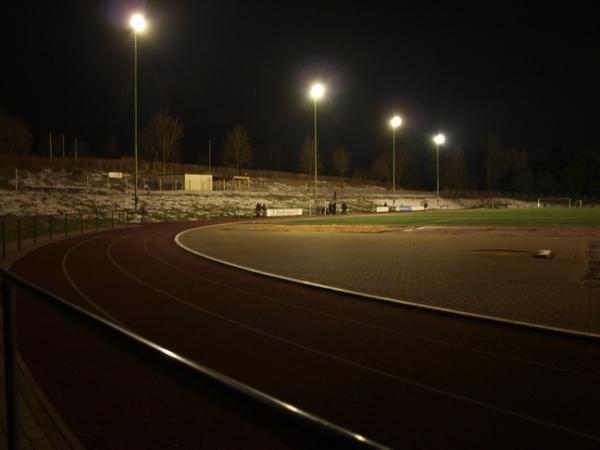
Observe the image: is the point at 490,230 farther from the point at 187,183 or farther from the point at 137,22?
the point at 187,183

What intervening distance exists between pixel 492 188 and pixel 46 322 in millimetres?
132699

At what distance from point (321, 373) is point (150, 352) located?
4.03 meters

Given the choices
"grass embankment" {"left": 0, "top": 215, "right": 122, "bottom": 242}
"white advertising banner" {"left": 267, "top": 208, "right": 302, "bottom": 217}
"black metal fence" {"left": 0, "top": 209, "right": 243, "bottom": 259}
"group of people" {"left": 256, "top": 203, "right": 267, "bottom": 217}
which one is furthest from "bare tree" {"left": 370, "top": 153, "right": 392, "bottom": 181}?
"grass embankment" {"left": 0, "top": 215, "right": 122, "bottom": 242}

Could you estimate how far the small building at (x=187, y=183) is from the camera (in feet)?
209

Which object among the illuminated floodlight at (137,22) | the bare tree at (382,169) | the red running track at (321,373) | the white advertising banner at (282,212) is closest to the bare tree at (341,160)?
the bare tree at (382,169)

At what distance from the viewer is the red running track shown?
4.10 meters

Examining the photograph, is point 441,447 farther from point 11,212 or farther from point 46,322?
point 11,212

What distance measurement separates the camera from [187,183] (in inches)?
2530

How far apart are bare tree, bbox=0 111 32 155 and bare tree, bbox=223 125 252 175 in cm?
3297

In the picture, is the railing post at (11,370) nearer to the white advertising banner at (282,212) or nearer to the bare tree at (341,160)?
the white advertising banner at (282,212)

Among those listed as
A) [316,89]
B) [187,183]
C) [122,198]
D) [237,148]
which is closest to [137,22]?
[316,89]

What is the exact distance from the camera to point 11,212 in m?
36.8

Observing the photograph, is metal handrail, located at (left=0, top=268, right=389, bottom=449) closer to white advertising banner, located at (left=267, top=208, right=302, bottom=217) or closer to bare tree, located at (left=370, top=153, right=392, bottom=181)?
white advertising banner, located at (left=267, top=208, right=302, bottom=217)

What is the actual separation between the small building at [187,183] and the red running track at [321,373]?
2172 inches
